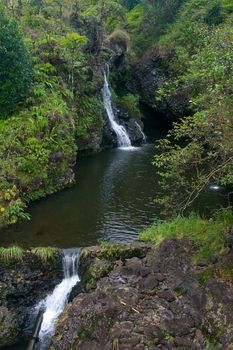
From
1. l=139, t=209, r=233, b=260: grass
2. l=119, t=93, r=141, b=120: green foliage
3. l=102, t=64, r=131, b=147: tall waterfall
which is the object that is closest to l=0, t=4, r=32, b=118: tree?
l=139, t=209, r=233, b=260: grass

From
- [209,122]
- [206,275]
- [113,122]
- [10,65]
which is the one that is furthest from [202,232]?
[113,122]

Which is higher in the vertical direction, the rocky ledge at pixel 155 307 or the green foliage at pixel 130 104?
the green foliage at pixel 130 104

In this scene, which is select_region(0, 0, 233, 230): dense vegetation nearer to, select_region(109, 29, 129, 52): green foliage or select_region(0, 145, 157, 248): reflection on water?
select_region(109, 29, 129, 52): green foliage

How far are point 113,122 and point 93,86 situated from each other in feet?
11.9

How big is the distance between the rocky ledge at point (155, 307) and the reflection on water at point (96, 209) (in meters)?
3.30

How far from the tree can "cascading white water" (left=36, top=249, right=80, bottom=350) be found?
10295 millimetres

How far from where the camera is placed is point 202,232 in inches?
469

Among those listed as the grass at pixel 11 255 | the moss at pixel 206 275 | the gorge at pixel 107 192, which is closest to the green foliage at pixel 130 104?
the gorge at pixel 107 192

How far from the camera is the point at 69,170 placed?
21188 millimetres

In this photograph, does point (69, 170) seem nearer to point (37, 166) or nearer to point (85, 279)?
point (37, 166)

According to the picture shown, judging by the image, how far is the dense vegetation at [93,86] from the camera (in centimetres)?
1076

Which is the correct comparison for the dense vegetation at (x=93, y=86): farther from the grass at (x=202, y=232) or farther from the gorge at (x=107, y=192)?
the grass at (x=202, y=232)

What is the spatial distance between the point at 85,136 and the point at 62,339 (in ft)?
60.9

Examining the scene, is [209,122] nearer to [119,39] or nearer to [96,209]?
[96,209]
